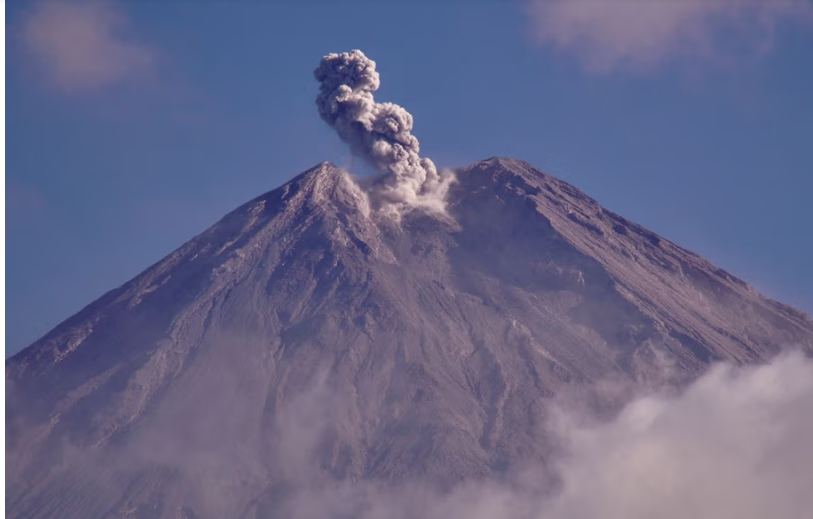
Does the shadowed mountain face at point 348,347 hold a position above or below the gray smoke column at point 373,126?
below

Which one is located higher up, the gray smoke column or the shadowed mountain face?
the gray smoke column

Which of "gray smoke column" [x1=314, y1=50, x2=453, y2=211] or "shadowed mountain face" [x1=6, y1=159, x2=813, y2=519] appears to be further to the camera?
"gray smoke column" [x1=314, y1=50, x2=453, y2=211]

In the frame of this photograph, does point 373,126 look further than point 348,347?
Yes

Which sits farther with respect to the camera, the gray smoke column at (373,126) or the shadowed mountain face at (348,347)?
the gray smoke column at (373,126)
